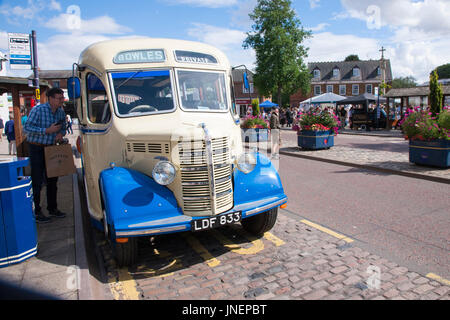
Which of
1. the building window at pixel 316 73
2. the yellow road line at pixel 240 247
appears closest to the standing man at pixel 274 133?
the yellow road line at pixel 240 247

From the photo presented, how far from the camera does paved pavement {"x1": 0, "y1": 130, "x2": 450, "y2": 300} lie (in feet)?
11.2

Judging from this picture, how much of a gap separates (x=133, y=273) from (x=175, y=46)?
327cm

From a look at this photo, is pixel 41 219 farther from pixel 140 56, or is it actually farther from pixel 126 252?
pixel 140 56

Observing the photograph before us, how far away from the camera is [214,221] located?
3979mm

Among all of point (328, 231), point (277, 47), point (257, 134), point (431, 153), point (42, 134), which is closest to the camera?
point (328, 231)

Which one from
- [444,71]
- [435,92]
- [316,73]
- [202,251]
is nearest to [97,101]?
[202,251]

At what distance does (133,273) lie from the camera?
3988mm

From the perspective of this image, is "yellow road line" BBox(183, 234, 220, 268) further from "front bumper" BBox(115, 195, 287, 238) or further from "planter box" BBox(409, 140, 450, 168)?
"planter box" BBox(409, 140, 450, 168)

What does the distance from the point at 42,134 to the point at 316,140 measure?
36.7ft

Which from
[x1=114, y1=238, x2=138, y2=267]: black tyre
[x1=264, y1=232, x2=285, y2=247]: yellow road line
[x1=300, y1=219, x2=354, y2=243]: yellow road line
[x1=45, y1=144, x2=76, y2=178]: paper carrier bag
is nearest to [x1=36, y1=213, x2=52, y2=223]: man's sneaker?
[x1=45, y1=144, x2=76, y2=178]: paper carrier bag

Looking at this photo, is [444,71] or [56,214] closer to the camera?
[56,214]

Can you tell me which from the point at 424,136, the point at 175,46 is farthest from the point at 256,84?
the point at 175,46

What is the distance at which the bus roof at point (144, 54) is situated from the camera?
4750 millimetres
